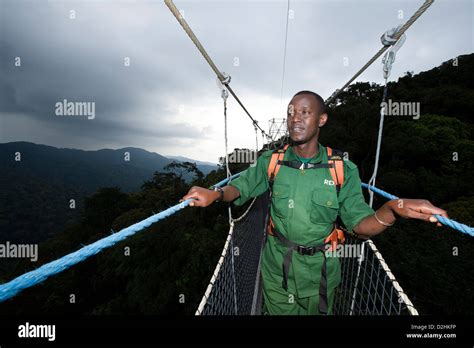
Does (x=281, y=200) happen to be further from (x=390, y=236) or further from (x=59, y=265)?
(x=390, y=236)

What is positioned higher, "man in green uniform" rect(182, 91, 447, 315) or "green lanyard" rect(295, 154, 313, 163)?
"green lanyard" rect(295, 154, 313, 163)

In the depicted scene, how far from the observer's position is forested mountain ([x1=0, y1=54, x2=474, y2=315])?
20.9 feet

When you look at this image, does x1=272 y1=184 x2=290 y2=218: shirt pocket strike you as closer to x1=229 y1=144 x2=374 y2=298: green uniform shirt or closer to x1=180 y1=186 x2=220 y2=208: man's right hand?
x1=229 y1=144 x2=374 y2=298: green uniform shirt

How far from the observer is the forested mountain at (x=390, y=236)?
637cm

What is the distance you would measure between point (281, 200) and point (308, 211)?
0.17m

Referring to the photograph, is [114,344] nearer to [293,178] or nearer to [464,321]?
[293,178]

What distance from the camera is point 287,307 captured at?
4.83ft

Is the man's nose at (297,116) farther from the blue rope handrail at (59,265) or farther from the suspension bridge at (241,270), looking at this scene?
the blue rope handrail at (59,265)

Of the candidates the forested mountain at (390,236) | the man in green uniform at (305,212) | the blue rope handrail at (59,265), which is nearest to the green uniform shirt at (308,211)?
the man in green uniform at (305,212)

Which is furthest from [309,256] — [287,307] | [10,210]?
[10,210]

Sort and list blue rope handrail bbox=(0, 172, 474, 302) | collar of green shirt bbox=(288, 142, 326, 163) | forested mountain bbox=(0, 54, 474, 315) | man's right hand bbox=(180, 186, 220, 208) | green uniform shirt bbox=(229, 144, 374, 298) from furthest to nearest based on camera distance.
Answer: forested mountain bbox=(0, 54, 474, 315) < collar of green shirt bbox=(288, 142, 326, 163) < green uniform shirt bbox=(229, 144, 374, 298) < man's right hand bbox=(180, 186, 220, 208) < blue rope handrail bbox=(0, 172, 474, 302)

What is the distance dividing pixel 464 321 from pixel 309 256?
69cm

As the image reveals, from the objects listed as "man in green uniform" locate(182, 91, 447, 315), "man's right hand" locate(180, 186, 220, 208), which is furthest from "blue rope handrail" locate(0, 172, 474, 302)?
"man in green uniform" locate(182, 91, 447, 315)

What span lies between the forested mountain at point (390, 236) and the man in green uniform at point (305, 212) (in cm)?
592
